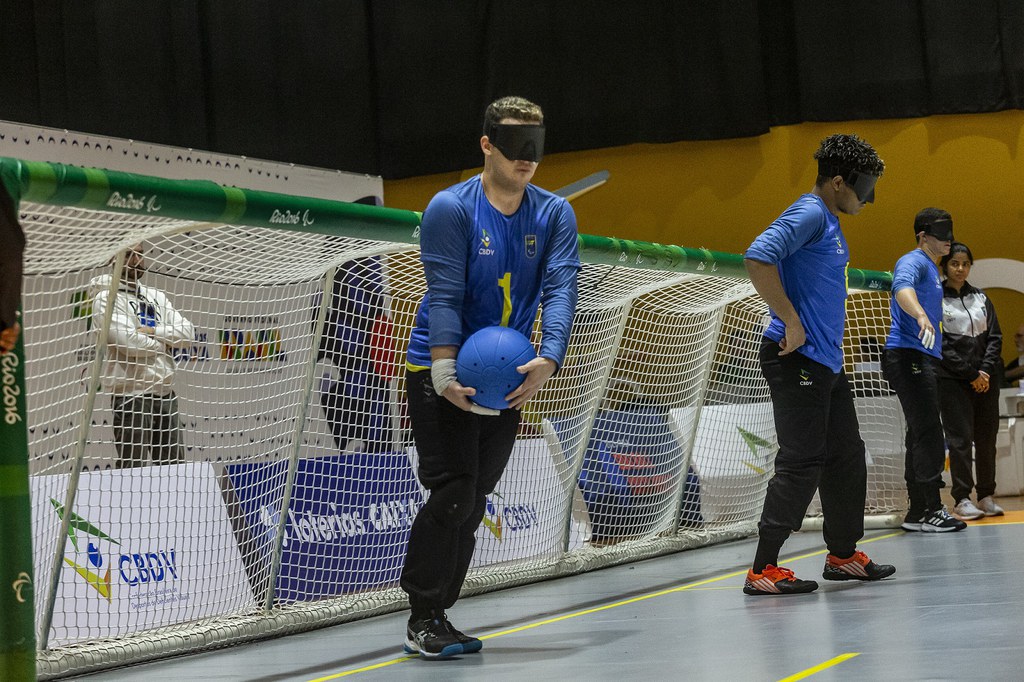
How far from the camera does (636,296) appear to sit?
6.62 metres

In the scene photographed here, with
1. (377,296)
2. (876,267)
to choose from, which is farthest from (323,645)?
(876,267)

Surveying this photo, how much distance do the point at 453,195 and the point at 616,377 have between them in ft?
11.9

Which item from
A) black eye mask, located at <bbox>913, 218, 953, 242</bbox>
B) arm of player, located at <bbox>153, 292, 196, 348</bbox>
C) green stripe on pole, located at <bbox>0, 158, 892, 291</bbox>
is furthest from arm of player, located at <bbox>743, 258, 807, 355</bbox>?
black eye mask, located at <bbox>913, 218, 953, 242</bbox>

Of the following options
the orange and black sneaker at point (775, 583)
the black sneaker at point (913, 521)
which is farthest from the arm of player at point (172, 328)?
the black sneaker at point (913, 521)

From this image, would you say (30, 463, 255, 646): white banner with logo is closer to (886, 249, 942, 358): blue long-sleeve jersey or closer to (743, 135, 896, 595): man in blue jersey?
(743, 135, 896, 595): man in blue jersey

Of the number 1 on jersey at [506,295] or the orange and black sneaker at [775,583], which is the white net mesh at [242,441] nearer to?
the number 1 on jersey at [506,295]

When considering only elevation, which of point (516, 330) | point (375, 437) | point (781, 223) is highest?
point (781, 223)

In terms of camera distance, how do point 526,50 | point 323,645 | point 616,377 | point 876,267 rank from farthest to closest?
1. point 526,50
2. point 876,267
3. point 616,377
4. point 323,645

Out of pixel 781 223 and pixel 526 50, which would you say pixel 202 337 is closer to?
pixel 781 223

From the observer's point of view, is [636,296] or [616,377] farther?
[616,377]

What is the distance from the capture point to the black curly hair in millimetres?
5047

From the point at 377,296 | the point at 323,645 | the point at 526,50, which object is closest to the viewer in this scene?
the point at 323,645

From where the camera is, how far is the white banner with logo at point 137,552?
427cm

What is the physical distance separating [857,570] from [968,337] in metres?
3.55
